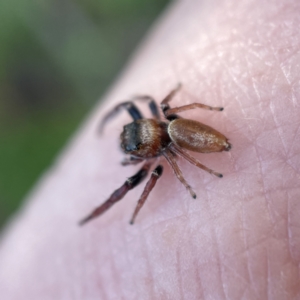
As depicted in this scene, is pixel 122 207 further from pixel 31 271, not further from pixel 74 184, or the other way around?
pixel 31 271

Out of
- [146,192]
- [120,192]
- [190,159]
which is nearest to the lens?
[190,159]

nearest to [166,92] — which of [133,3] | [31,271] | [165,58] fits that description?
[165,58]

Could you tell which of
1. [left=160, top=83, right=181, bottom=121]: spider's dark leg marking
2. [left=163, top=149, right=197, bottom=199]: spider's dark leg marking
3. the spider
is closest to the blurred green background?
the spider

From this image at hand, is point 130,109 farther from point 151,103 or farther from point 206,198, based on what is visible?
point 206,198

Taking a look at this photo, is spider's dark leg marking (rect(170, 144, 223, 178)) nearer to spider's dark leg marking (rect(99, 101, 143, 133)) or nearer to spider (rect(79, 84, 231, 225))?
spider (rect(79, 84, 231, 225))

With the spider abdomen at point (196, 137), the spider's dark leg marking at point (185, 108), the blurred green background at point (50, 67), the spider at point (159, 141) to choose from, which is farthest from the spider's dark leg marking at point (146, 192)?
the blurred green background at point (50, 67)

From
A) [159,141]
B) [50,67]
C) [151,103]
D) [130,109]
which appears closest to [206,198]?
[159,141]
